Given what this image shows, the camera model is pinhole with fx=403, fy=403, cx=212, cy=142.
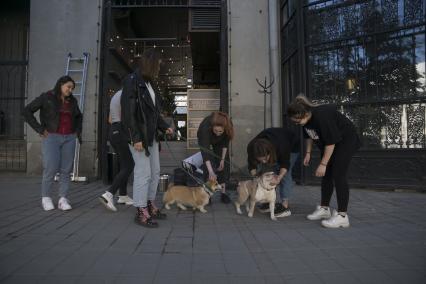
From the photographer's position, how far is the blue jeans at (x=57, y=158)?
558cm

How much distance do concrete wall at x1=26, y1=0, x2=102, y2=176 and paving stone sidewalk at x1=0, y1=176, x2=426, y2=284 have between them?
12.6 ft

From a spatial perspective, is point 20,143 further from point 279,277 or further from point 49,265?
point 279,277

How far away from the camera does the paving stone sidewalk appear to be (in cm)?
314

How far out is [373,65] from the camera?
790 centimetres

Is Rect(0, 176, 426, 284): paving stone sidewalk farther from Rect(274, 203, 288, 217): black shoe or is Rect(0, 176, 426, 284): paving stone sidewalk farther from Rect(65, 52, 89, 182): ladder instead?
Rect(65, 52, 89, 182): ladder

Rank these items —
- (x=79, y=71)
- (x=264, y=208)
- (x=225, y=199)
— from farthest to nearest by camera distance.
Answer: (x=79, y=71)
(x=225, y=199)
(x=264, y=208)

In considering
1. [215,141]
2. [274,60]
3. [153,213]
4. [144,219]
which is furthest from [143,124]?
[274,60]

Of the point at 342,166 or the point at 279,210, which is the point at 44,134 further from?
the point at 342,166

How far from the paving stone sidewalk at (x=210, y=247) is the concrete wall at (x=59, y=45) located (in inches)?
152

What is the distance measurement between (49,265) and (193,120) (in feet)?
33.2

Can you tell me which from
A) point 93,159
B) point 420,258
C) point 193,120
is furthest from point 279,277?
point 193,120

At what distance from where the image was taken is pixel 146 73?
15.7 feet

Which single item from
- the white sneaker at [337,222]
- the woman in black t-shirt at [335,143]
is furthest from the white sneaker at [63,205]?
the white sneaker at [337,222]

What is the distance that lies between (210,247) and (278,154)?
1771 millimetres
